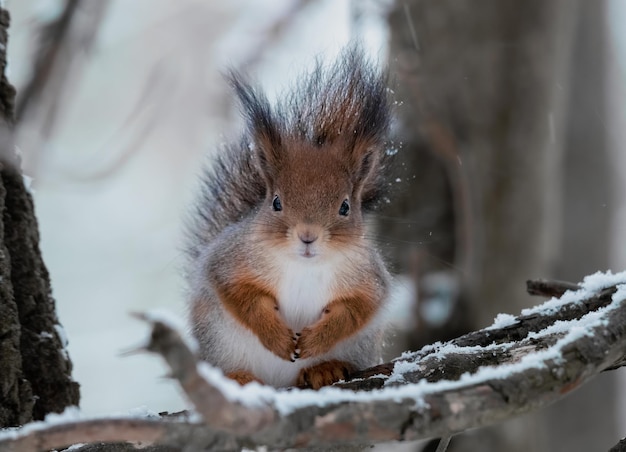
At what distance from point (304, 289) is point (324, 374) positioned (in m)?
0.20

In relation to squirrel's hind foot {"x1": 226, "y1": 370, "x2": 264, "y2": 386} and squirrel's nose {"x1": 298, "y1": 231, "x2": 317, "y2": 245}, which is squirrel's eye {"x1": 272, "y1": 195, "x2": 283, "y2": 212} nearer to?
squirrel's nose {"x1": 298, "y1": 231, "x2": 317, "y2": 245}

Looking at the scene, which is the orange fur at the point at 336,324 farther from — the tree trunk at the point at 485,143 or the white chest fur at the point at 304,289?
the tree trunk at the point at 485,143

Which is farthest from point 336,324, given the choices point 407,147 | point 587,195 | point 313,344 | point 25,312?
point 587,195

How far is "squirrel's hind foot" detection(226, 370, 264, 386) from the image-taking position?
1752 mm

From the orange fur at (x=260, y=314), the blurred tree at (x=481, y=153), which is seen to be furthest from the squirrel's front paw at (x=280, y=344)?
the blurred tree at (x=481, y=153)

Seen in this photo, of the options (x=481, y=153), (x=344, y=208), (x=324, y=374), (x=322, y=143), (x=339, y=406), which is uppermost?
(x=481, y=153)

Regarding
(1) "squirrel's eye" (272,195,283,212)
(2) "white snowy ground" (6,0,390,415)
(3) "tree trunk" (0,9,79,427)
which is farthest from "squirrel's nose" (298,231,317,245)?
(2) "white snowy ground" (6,0,390,415)

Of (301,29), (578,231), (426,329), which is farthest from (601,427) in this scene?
(301,29)

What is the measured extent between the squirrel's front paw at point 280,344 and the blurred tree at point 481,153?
4.97 ft

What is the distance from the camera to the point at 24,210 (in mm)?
1899

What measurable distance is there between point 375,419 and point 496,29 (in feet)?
9.63

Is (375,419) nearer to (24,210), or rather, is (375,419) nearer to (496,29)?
(24,210)

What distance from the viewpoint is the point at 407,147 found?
2846mm

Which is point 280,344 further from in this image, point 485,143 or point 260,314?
point 485,143
